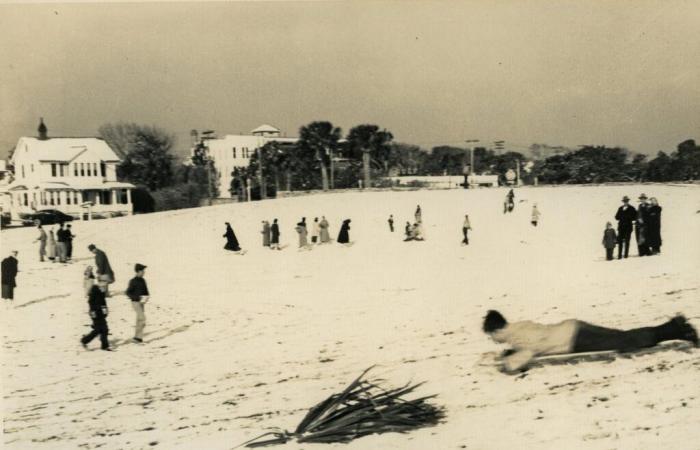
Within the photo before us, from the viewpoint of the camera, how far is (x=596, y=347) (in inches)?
126

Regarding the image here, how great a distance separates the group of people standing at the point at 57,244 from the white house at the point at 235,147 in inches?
32.5

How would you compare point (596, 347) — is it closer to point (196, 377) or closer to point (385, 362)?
point (385, 362)

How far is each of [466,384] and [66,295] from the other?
2.10 m

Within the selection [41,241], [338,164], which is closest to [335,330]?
[338,164]

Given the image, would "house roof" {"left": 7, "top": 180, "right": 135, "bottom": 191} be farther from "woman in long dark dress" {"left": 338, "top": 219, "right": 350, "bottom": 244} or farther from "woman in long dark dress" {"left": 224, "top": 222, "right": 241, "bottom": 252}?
"woman in long dark dress" {"left": 338, "top": 219, "right": 350, "bottom": 244}

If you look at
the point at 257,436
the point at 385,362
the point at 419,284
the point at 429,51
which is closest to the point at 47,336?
the point at 257,436

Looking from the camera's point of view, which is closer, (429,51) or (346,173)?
(429,51)

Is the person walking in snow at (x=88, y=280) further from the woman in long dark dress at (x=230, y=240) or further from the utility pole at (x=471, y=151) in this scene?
the utility pole at (x=471, y=151)

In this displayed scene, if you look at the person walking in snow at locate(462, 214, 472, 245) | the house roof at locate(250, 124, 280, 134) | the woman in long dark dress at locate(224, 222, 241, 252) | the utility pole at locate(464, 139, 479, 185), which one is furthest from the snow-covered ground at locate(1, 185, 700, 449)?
the house roof at locate(250, 124, 280, 134)

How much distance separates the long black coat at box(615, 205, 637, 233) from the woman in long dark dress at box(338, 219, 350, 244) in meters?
1.52

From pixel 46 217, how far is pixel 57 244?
15cm

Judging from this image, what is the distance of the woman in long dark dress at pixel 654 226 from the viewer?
11.4 feet

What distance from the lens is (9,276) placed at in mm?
3143

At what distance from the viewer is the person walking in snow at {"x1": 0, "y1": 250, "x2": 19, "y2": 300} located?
124 inches
